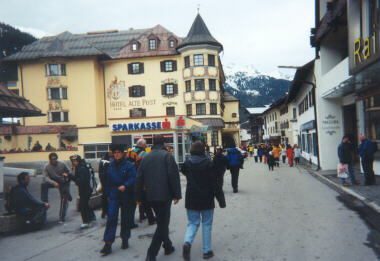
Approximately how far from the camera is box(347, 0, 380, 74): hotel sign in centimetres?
1029

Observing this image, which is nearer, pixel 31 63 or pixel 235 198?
pixel 235 198

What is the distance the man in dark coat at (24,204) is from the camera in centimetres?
736

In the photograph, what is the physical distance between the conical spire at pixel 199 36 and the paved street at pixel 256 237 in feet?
104

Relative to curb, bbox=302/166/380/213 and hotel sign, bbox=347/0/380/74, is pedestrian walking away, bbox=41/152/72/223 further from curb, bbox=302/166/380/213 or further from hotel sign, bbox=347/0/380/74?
hotel sign, bbox=347/0/380/74

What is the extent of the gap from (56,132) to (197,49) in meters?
18.2

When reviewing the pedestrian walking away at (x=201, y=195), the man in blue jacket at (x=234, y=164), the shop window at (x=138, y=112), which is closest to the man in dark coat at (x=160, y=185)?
the pedestrian walking away at (x=201, y=195)

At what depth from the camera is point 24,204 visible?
24.4 feet

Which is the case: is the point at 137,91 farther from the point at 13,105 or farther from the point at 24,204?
the point at 24,204

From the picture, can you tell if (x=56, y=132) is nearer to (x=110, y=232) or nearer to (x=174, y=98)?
(x=174, y=98)

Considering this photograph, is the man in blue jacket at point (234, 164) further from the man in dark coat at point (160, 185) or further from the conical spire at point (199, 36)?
the conical spire at point (199, 36)

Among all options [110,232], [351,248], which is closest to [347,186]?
[351,248]

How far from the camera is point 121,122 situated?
28328 millimetres

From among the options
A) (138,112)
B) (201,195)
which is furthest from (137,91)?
(201,195)

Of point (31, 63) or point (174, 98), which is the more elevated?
point (31, 63)
